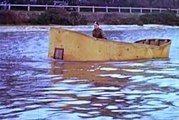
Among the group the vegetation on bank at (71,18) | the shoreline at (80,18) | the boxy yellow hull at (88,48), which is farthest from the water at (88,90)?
the shoreline at (80,18)

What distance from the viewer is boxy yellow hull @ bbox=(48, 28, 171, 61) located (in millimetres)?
19594

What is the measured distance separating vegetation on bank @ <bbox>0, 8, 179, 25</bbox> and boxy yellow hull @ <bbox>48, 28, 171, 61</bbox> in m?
29.7

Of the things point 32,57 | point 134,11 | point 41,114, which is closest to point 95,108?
point 41,114

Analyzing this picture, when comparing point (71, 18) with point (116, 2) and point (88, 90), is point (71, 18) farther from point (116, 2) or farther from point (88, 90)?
point (88, 90)

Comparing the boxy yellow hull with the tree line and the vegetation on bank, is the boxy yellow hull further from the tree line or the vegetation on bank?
the tree line

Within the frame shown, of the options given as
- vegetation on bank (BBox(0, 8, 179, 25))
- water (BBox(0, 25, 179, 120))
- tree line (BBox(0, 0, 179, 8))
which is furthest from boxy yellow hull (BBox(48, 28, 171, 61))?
tree line (BBox(0, 0, 179, 8))

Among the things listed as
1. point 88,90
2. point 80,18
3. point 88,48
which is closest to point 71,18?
point 80,18

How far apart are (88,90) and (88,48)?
23.3 feet

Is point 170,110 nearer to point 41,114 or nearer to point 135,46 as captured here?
point 41,114

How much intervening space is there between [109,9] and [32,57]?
43235 mm

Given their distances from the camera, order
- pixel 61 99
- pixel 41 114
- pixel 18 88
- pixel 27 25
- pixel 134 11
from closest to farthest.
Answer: pixel 41 114 < pixel 61 99 < pixel 18 88 < pixel 27 25 < pixel 134 11

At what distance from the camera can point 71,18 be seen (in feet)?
177

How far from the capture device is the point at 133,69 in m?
17.5

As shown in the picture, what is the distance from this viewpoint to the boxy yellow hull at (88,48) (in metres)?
19.6
